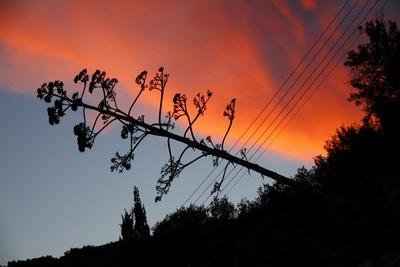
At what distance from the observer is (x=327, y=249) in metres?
20.3

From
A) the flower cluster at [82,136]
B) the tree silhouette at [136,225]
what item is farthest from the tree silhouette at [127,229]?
the flower cluster at [82,136]

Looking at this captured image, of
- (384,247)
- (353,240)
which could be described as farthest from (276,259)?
(384,247)

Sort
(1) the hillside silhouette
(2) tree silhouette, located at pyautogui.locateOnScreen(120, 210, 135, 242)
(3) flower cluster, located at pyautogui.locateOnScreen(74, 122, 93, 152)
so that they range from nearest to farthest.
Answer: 1. (3) flower cluster, located at pyautogui.locateOnScreen(74, 122, 93, 152)
2. (1) the hillside silhouette
3. (2) tree silhouette, located at pyautogui.locateOnScreen(120, 210, 135, 242)

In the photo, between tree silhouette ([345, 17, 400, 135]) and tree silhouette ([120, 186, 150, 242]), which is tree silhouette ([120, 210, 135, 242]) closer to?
tree silhouette ([120, 186, 150, 242])

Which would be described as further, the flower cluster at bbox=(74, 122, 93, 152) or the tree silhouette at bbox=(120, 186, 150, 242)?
the tree silhouette at bbox=(120, 186, 150, 242)

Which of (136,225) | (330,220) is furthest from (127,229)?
(330,220)

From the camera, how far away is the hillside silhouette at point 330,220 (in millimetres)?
18531

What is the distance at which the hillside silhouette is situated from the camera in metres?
18.5

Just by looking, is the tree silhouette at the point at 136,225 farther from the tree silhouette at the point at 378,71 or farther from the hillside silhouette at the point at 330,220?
the tree silhouette at the point at 378,71

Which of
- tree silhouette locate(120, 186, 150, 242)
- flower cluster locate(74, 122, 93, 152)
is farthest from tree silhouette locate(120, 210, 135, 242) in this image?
flower cluster locate(74, 122, 93, 152)

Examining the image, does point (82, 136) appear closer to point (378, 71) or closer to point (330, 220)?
point (330, 220)

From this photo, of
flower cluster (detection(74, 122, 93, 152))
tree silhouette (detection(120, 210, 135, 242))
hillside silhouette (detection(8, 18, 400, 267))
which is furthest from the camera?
tree silhouette (detection(120, 210, 135, 242))

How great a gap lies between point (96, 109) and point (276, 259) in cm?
1322

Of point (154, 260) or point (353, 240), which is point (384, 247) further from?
point (154, 260)
